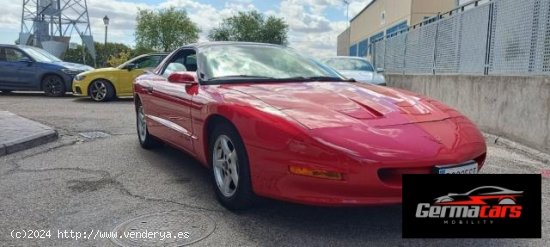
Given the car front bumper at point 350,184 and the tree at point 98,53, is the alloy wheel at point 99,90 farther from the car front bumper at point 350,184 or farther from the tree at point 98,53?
the tree at point 98,53

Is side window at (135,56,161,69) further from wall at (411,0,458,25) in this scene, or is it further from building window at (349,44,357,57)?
building window at (349,44,357,57)

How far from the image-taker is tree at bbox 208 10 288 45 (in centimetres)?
6291

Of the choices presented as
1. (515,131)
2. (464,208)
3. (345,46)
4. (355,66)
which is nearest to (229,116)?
(464,208)

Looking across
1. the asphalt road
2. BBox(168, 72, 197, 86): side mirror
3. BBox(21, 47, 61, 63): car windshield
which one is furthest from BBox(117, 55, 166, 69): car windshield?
BBox(168, 72, 197, 86): side mirror

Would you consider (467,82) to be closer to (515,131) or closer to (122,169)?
(515,131)

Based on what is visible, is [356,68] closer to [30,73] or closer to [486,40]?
[486,40]

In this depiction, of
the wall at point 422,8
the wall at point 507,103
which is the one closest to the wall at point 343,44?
the wall at point 422,8

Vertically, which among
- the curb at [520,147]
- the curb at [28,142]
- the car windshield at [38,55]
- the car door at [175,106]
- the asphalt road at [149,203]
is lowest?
the curb at [520,147]

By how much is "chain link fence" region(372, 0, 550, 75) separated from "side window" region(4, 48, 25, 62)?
10874 millimetres

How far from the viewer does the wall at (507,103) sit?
5.73 meters

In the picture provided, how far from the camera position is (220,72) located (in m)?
4.06

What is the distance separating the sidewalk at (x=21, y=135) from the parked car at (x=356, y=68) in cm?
663

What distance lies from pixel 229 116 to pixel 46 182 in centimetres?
210

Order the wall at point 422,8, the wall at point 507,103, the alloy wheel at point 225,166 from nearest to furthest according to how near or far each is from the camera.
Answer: the alloy wheel at point 225,166, the wall at point 507,103, the wall at point 422,8
